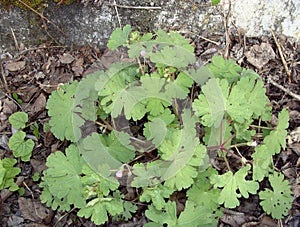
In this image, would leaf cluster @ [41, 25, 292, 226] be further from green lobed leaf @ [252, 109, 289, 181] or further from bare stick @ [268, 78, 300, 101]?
bare stick @ [268, 78, 300, 101]

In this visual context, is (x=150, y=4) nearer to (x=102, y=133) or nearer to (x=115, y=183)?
(x=102, y=133)

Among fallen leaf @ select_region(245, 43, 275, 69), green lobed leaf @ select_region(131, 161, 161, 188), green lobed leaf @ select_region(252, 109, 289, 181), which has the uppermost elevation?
fallen leaf @ select_region(245, 43, 275, 69)

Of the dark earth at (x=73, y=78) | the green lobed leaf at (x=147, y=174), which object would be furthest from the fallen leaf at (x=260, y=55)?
the green lobed leaf at (x=147, y=174)

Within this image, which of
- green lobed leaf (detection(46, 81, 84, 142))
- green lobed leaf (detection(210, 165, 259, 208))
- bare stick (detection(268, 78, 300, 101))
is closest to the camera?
green lobed leaf (detection(210, 165, 259, 208))

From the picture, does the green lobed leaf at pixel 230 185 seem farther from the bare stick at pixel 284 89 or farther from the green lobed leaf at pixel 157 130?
the bare stick at pixel 284 89

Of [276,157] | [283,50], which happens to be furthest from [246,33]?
[276,157]

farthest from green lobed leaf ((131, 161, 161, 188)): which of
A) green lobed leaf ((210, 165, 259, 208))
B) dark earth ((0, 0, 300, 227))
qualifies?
dark earth ((0, 0, 300, 227))

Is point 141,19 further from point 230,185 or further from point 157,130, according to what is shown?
point 230,185
